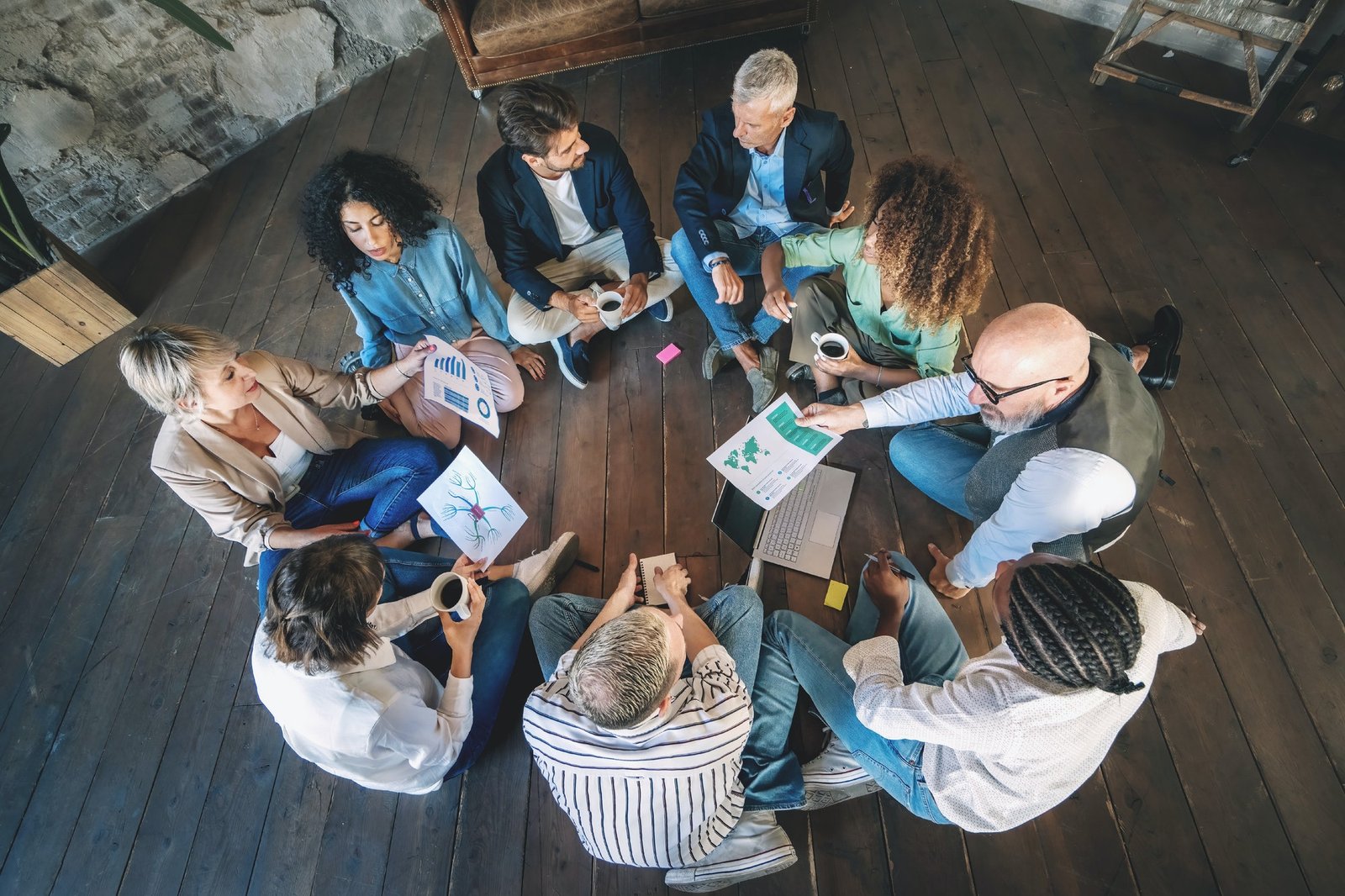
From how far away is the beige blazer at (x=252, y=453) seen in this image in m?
1.78

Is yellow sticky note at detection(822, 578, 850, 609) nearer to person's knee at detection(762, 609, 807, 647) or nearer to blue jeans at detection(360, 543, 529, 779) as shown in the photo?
person's knee at detection(762, 609, 807, 647)

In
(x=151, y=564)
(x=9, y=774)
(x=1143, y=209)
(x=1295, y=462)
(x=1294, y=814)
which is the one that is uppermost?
(x=1143, y=209)

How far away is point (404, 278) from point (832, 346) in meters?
1.40

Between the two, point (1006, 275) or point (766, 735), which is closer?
point (766, 735)

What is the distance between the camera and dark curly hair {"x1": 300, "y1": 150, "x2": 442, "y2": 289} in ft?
6.23

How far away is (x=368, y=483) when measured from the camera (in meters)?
2.11

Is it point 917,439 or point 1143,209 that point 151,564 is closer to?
point 917,439

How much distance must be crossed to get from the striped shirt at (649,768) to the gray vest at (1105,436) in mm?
877

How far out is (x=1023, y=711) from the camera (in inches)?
48.3

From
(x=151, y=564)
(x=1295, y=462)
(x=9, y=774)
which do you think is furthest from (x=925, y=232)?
(x=9, y=774)

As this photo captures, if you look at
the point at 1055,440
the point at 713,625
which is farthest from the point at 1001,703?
the point at 713,625

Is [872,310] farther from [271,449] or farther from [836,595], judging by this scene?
[271,449]

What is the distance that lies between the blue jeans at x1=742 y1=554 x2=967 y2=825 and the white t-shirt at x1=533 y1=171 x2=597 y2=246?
5.05 feet

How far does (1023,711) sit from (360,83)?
4397 mm
